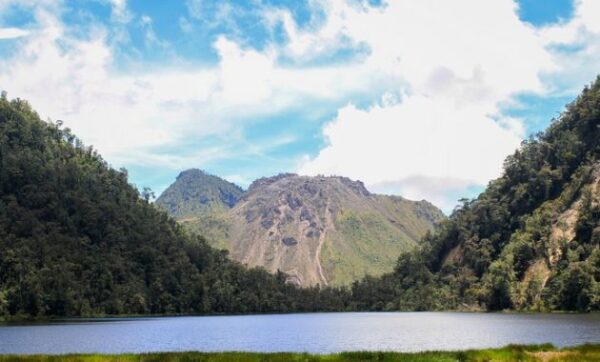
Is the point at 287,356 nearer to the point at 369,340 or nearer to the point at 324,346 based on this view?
the point at 324,346

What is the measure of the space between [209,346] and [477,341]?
40622mm

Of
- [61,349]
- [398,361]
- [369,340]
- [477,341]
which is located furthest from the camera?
[369,340]

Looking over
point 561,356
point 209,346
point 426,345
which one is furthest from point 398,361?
point 209,346

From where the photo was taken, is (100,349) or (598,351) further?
(100,349)

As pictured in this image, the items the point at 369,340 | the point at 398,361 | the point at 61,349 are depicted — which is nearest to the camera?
the point at 398,361

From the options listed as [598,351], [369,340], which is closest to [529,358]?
[598,351]

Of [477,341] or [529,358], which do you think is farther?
[477,341]

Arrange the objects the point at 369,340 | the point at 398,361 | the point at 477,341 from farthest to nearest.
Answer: the point at 369,340, the point at 477,341, the point at 398,361

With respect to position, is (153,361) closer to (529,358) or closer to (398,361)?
(398,361)

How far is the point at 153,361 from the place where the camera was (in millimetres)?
56219

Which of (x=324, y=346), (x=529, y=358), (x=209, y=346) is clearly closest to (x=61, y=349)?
(x=209, y=346)

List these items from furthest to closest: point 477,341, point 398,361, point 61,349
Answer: point 477,341, point 61,349, point 398,361

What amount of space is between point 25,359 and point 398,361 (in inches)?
1271

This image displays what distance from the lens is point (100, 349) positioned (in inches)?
3661
